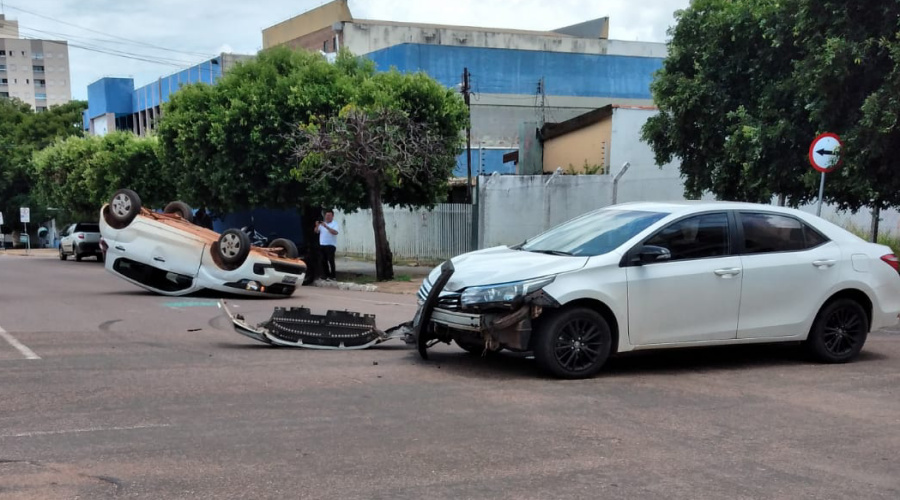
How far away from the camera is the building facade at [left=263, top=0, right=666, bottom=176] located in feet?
115

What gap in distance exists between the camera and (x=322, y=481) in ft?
14.1

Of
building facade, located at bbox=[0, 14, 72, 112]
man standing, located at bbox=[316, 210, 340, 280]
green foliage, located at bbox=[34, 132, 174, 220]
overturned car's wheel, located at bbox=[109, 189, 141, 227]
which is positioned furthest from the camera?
building facade, located at bbox=[0, 14, 72, 112]

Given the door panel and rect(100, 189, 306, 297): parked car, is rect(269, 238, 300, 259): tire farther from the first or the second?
the door panel

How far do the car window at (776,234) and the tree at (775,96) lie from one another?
466 cm

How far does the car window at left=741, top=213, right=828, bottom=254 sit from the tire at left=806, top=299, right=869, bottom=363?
0.71m

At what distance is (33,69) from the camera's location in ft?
393

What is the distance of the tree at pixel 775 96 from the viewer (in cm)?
1179

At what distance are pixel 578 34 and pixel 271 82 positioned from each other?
1683 inches

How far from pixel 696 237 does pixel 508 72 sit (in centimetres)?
3198

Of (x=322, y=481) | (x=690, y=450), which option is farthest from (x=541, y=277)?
(x=322, y=481)

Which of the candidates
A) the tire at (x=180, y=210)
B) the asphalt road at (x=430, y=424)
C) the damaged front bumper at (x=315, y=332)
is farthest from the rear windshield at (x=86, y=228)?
the damaged front bumper at (x=315, y=332)

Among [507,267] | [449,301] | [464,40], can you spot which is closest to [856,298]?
[507,267]

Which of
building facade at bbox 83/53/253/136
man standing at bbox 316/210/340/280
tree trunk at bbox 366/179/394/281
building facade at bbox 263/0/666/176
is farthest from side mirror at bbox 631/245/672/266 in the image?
building facade at bbox 83/53/253/136

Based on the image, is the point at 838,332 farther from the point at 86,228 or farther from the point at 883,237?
the point at 86,228
